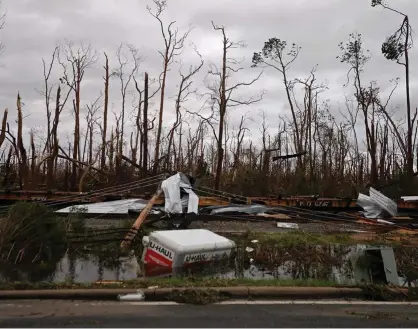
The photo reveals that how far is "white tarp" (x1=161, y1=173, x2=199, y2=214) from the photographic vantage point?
11945 mm

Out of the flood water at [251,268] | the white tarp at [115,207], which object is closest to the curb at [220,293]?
the flood water at [251,268]

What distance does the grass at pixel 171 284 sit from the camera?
245 inches

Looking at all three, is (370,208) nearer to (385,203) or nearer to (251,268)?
(385,203)

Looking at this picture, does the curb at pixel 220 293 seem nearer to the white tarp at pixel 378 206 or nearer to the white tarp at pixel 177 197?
the white tarp at pixel 177 197

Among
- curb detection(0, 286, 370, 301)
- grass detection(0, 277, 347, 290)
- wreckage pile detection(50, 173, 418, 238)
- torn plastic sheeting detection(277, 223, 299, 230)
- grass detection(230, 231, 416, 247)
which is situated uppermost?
wreckage pile detection(50, 173, 418, 238)

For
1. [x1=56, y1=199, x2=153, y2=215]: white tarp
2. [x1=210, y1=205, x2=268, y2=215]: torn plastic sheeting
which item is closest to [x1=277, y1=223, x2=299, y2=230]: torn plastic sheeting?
[x1=210, y1=205, x2=268, y2=215]: torn plastic sheeting

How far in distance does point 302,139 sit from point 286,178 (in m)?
17.7

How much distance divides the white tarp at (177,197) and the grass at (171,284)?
507 cm

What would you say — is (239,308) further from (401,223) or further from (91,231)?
(401,223)

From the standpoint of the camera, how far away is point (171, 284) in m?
6.45

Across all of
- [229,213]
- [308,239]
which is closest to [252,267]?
[308,239]

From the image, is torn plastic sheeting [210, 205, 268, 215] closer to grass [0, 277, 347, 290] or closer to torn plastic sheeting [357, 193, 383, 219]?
torn plastic sheeting [357, 193, 383, 219]

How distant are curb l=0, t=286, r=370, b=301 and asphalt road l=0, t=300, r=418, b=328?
0.20m

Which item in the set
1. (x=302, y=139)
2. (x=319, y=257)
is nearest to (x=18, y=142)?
(x=319, y=257)
